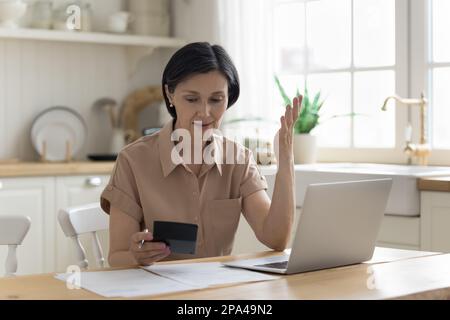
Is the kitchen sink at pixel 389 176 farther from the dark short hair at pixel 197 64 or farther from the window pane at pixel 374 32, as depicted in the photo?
the dark short hair at pixel 197 64

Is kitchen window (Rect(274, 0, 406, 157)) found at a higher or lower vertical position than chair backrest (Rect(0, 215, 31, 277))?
higher

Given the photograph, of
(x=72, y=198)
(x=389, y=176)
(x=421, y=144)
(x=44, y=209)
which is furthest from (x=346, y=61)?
(x=44, y=209)

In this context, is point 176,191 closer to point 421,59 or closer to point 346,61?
point 421,59

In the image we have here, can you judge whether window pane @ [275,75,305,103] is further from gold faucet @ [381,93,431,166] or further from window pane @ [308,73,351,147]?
gold faucet @ [381,93,431,166]

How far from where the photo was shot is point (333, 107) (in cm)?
411

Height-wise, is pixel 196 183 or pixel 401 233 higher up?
pixel 196 183

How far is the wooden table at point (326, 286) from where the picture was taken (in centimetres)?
149

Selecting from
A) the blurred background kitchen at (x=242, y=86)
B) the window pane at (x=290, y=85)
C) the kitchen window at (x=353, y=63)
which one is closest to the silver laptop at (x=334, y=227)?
the blurred background kitchen at (x=242, y=86)

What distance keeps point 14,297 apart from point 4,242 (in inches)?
28.4

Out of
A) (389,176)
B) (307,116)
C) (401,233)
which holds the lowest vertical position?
(401,233)

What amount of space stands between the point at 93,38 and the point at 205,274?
9.19 feet

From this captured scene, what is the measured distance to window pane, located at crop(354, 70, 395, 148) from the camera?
3859 mm

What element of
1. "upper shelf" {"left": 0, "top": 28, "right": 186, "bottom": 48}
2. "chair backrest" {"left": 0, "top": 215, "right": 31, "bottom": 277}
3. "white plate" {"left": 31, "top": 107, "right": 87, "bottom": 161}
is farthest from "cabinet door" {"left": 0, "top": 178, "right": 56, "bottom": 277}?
"chair backrest" {"left": 0, "top": 215, "right": 31, "bottom": 277}

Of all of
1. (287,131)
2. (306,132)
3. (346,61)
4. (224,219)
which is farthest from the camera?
(346,61)
